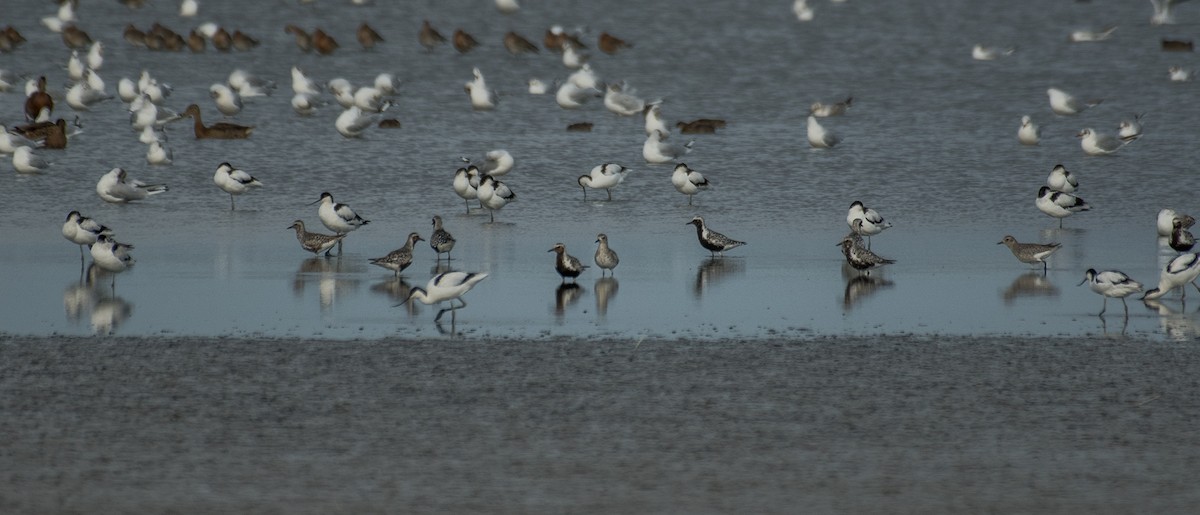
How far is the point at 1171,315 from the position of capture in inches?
465

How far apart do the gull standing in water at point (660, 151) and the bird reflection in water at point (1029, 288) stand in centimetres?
1015

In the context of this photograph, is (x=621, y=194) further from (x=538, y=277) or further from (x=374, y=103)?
(x=374, y=103)

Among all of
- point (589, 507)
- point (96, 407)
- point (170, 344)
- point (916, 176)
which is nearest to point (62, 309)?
point (170, 344)

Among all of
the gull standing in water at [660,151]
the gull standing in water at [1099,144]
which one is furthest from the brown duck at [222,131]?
the gull standing in water at [1099,144]

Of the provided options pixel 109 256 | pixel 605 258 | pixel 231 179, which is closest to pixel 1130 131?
pixel 231 179

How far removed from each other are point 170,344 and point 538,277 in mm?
4209

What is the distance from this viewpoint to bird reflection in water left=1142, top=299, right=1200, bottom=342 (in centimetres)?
1089

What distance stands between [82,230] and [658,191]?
338 inches

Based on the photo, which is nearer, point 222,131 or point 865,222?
point 865,222

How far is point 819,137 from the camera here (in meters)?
25.4

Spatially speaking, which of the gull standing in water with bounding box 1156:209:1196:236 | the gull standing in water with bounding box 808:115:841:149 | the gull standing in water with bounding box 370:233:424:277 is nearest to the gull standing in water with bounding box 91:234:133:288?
the gull standing in water with bounding box 370:233:424:277

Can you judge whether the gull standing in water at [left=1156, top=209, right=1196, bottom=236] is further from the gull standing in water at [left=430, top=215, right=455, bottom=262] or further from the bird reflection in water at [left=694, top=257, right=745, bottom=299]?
the gull standing in water at [left=430, top=215, right=455, bottom=262]

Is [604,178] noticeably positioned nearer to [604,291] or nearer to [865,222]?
[865,222]

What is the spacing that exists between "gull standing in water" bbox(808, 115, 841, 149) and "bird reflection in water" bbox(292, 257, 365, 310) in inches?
459
